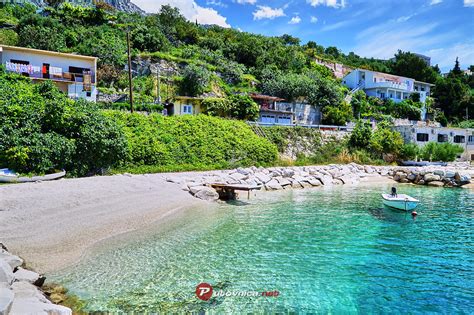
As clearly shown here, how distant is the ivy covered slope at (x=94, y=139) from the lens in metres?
19.3

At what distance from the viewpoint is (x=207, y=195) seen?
21328 millimetres

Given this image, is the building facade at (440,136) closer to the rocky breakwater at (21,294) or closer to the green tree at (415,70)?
the green tree at (415,70)

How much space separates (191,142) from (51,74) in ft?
63.9

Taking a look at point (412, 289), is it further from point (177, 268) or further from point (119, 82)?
point (119, 82)

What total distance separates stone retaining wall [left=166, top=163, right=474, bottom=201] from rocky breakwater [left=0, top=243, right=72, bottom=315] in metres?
13.1

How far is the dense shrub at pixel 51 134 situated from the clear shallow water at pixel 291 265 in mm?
9513

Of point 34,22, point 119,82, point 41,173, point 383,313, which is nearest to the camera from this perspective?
point 383,313

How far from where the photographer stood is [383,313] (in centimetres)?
780

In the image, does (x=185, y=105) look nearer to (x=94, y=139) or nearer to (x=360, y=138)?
(x=94, y=139)

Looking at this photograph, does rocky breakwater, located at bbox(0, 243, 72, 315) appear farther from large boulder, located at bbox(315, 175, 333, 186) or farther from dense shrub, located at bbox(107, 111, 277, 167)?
large boulder, located at bbox(315, 175, 333, 186)

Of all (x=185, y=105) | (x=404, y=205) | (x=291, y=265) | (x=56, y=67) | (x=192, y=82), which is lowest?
(x=291, y=265)

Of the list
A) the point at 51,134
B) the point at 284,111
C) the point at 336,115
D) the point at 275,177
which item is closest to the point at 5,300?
the point at 51,134

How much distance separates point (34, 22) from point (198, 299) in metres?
65.4

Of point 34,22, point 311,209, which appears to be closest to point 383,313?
point 311,209
